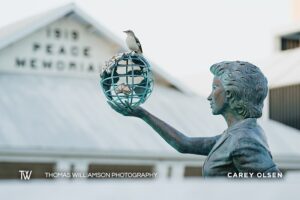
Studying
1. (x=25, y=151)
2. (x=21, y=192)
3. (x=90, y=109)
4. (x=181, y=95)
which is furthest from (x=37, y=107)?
(x=21, y=192)

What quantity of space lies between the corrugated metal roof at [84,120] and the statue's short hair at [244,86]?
A: 14073mm

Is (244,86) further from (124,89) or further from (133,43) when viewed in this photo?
(133,43)

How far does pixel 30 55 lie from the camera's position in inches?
947

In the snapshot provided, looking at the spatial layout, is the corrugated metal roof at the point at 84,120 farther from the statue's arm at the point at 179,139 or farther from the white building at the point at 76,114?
the statue's arm at the point at 179,139

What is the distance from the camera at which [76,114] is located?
2111cm

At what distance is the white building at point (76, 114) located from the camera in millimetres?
18969

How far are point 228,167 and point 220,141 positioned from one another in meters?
0.16

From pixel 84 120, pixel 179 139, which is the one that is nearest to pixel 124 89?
pixel 179 139

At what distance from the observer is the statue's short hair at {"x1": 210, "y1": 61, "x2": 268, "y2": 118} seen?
13.9 feet

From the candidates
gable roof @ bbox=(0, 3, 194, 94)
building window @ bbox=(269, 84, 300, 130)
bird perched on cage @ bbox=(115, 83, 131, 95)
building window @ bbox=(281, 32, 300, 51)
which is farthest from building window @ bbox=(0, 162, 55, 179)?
bird perched on cage @ bbox=(115, 83, 131, 95)

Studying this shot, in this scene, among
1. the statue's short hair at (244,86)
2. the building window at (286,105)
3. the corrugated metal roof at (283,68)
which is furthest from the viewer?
the corrugated metal roof at (283,68)

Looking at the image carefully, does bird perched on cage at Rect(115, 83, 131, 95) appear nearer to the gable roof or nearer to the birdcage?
the birdcage

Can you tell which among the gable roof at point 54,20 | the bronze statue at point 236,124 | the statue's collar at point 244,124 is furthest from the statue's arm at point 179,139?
the gable roof at point 54,20

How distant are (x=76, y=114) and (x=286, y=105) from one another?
8.53 m
